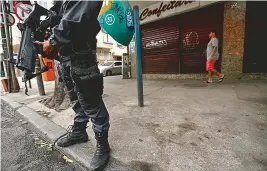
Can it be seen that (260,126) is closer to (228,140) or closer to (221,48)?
(228,140)

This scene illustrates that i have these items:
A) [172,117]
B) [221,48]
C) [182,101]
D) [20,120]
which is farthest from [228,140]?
[221,48]

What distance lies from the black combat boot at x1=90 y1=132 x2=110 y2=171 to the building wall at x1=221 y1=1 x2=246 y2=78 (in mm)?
5864

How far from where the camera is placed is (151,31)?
811cm

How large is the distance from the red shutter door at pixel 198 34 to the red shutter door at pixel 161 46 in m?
0.39

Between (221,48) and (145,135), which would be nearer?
(145,135)

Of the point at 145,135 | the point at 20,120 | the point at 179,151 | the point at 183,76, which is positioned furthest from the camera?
the point at 183,76

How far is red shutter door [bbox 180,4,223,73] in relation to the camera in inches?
244

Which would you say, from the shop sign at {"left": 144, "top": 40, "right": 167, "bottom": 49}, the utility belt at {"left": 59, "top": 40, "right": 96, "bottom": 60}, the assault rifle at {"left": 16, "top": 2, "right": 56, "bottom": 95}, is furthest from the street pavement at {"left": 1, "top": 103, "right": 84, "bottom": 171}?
the shop sign at {"left": 144, "top": 40, "right": 167, "bottom": 49}

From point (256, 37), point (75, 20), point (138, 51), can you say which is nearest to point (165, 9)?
point (256, 37)

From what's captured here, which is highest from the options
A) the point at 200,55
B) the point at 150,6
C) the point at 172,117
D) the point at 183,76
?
the point at 150,6

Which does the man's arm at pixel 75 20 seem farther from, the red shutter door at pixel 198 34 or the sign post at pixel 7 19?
the sign post at pixel 7 19

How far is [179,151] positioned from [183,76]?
5.82 m

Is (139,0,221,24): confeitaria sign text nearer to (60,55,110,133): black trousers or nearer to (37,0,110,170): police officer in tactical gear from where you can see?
(37,0,110,170): police officer in tactical gear

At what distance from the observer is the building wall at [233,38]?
575 centimetres
